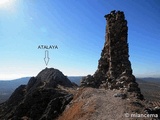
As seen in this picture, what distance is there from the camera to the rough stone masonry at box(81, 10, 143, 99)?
37.9 meters

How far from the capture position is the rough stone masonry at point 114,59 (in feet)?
124

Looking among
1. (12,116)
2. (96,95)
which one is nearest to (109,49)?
(96,95)

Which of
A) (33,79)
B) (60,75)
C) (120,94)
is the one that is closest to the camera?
(120,94)

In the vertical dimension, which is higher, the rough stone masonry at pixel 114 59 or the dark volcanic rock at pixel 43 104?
the rough stone masonry at pixel 114 59

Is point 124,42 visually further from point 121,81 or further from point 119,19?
point 121,81

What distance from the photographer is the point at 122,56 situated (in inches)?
1590

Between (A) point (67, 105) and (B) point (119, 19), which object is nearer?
(A) point (67, 105)

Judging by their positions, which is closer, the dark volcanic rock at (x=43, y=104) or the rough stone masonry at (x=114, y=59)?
the dark volcanic rock at (x=43, y=104)

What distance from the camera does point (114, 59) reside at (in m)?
40.8

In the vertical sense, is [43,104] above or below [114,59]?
below

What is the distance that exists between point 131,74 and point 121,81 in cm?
233

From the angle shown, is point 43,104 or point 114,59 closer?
point 114,59

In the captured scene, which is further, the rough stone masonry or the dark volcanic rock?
the rough stone masonry

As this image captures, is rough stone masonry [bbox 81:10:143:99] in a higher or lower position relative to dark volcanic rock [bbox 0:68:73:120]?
higher
